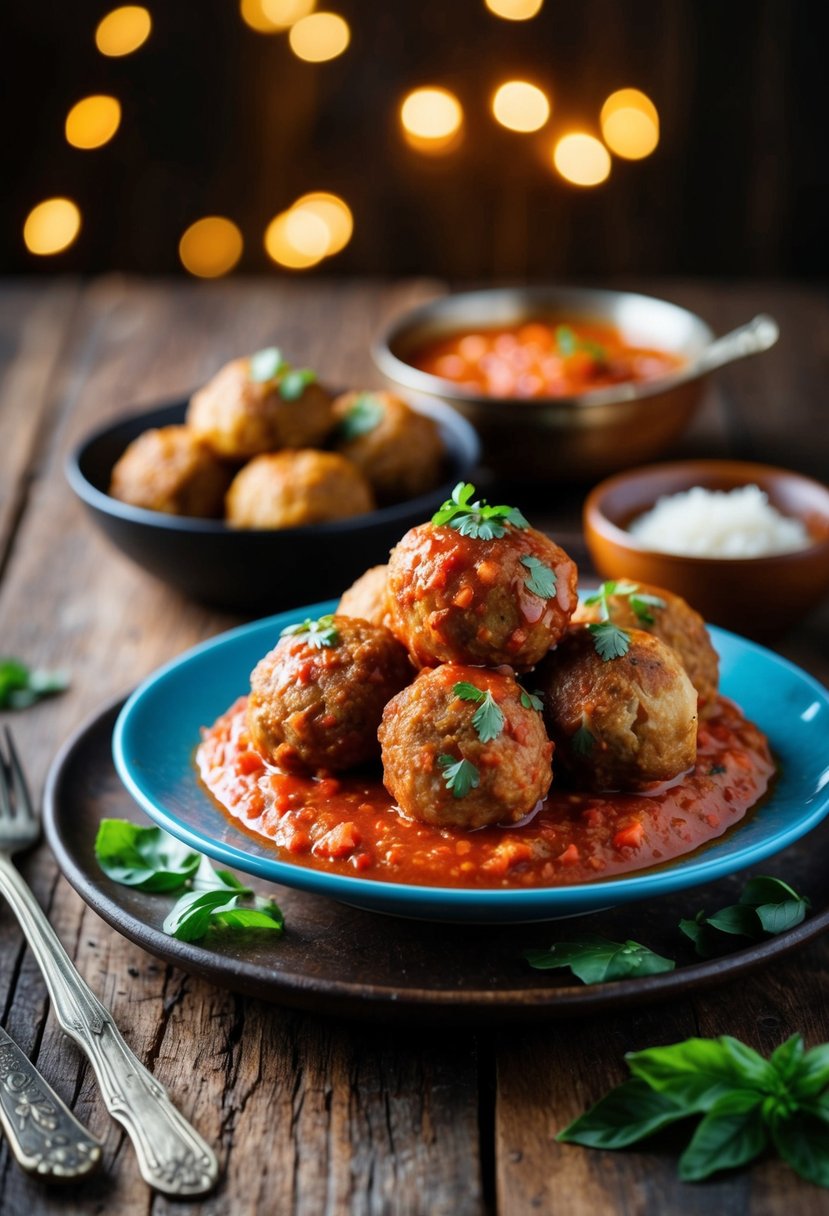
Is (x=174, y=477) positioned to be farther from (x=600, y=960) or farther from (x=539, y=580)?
(x=600, y=960)

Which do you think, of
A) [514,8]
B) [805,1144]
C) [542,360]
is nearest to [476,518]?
[805,1144]

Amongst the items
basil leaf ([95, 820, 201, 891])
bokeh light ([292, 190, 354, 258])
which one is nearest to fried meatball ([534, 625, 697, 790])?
basil leaf ([95, 820, 201, 891])

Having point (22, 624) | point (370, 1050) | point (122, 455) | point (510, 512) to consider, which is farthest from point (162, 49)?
point (370, 1050)

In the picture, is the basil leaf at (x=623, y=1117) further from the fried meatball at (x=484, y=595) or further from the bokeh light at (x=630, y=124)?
the bokeh light at (x=630, y=124)

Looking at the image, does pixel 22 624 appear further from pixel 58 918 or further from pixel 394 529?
pixel 58 918

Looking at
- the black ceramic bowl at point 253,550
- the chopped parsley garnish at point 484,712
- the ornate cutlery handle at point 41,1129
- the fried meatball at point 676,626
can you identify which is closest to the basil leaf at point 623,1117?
the chopped parsley garnish at point 484,712

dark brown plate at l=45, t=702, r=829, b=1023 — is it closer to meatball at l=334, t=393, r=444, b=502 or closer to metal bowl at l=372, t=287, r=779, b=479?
meatball at l=334, t=393, r=444, b=502
